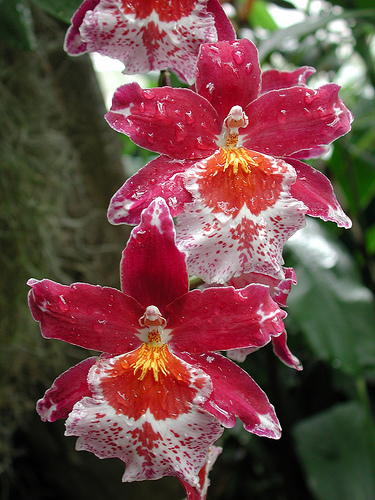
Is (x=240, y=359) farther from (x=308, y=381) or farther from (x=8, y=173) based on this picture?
(x=308, y=381)

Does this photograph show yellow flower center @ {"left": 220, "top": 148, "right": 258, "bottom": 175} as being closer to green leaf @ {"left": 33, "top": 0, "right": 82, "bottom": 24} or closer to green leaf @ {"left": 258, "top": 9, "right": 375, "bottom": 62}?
green leaf @ {"left": 33, "top": 0, "right": 82, "bottom": 24}

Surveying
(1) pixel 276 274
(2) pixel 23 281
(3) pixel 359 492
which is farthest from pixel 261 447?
(1) pixel 276 274

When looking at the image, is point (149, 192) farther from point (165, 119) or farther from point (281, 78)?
point (281, 78)

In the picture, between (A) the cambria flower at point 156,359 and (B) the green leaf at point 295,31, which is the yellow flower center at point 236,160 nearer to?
(A) the cambria flower at point 156,359

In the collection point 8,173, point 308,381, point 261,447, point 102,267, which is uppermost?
point 8,173

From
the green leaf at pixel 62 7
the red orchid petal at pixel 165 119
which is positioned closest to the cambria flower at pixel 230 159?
the red orchid petal at pixel 165 119


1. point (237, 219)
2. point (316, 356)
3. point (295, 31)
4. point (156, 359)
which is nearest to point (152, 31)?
point (237, 219)
